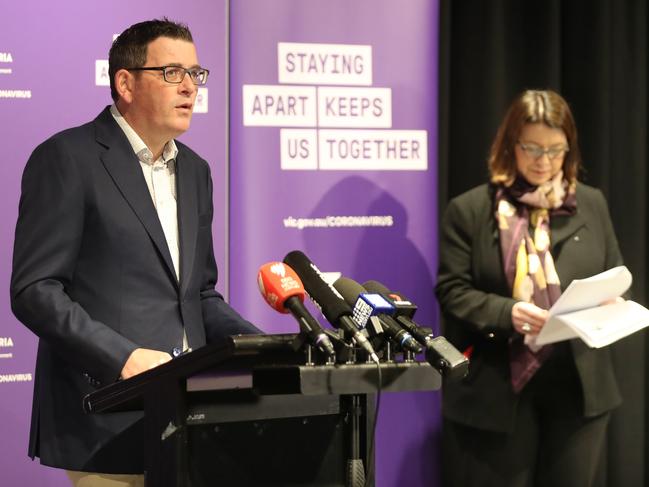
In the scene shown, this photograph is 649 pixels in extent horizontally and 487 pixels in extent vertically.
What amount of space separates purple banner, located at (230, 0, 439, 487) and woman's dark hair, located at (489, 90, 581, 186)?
1.21 feet

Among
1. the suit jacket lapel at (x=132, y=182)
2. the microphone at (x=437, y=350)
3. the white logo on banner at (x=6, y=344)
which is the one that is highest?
the suit jacket lapel at (x=132, y=182)

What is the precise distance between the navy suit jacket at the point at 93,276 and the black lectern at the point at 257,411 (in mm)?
414

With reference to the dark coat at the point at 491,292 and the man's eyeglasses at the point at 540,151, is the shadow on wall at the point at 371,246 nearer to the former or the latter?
the dark coat at the point at 491,292

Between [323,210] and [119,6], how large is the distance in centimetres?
114

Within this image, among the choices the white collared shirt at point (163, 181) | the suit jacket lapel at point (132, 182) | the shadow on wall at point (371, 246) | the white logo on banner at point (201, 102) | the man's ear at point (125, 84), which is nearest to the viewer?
the suit jacket lapel at point (132, 182)

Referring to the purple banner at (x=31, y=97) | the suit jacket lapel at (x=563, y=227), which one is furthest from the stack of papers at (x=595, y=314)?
the purple banner at (x=31, y=97)

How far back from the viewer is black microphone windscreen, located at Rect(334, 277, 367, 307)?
1.93 metres

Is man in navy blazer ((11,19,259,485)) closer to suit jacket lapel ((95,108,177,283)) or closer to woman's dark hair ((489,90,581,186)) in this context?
suit jacket lapel ((95,108,177,283))

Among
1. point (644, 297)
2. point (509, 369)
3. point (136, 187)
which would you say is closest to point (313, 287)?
point (136, 187)

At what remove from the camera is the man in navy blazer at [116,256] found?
7.69 ft

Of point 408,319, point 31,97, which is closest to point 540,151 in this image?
point 31,97

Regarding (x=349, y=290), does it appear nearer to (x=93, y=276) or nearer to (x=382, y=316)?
(x=382, y=316)

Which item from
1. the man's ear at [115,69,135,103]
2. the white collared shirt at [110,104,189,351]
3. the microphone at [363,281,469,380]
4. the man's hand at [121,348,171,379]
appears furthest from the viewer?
the man's ear at [115,69,135,103]

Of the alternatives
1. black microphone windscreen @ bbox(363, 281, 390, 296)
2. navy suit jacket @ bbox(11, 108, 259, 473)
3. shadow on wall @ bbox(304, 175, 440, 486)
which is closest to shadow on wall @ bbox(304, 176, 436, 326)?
shadow on wall @ bbox(304, 175, 440, 486)
